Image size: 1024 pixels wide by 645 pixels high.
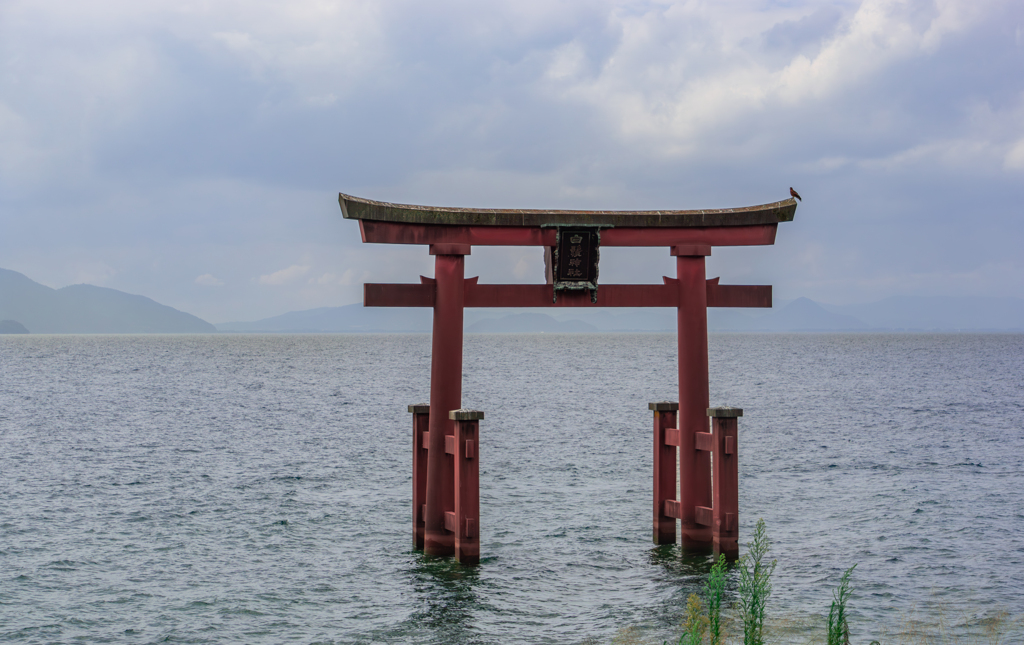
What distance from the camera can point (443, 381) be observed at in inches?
462

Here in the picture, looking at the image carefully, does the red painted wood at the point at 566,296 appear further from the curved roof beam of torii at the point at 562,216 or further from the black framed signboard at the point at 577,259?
the curved roof beam of torii at the point at 562,216

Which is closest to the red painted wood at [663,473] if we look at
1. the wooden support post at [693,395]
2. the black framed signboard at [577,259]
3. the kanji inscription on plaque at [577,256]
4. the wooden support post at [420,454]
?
the wooden support post at [693,395]

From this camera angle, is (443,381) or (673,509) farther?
(673,509)

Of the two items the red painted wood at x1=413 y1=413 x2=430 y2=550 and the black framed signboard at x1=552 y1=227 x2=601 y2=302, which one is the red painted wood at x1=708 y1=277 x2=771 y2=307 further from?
the red painted wood at x1=413 y1=413 x2=430 y2=550

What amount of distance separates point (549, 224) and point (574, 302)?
1176 millimetres

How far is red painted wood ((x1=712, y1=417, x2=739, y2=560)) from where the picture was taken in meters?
11.2

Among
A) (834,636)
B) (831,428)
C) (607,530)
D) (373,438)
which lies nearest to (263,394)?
(373,438)

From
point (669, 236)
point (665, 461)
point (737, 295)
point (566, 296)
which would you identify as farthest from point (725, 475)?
point (669, 236)

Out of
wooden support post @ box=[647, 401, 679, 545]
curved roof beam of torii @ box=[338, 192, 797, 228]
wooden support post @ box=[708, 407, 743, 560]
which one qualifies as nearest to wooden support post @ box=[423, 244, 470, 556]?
curved roof beam of torii @ box=[338, 192, 797, 228]

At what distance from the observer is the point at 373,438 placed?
29766mm

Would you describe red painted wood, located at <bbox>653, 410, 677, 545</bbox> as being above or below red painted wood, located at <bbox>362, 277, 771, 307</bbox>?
below

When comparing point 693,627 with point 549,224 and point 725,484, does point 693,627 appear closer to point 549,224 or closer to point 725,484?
point 725,484

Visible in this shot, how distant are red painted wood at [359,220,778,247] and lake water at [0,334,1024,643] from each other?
15.0 ft

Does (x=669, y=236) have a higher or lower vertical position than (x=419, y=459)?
higher
